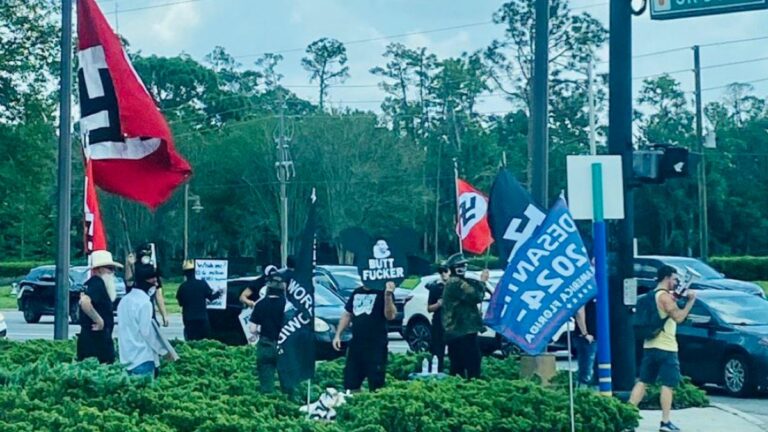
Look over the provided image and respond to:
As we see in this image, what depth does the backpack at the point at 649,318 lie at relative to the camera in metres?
12.4

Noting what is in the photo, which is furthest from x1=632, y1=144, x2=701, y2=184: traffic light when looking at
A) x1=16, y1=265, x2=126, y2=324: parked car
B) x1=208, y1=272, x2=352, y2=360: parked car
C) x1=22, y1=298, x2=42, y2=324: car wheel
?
x1=22, y1=298, x2=42, y2=324: car wheel

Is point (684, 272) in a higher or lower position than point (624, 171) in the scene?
lower

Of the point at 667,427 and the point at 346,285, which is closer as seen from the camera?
the point at 667,427

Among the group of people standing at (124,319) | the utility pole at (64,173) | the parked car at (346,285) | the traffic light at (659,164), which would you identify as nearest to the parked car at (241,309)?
the parked car at (346,285)

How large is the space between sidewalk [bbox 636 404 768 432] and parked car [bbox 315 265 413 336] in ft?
32.6

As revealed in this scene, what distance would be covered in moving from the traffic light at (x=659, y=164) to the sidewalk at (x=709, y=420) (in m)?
2.61

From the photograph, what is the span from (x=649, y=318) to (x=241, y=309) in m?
10.4

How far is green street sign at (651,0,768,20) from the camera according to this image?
42.7 ft

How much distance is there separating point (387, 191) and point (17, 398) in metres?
55.3

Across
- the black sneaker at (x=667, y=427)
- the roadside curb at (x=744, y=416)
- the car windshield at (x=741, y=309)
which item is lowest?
the roadside curb at (x=744, y=416)

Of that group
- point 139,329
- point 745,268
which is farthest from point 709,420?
point 745,268

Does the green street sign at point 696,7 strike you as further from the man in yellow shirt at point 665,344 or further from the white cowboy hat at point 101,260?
the white cowboy hat at point 101,260

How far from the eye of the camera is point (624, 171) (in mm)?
14031

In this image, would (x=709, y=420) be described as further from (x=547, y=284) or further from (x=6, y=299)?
(x=6, y=299)
